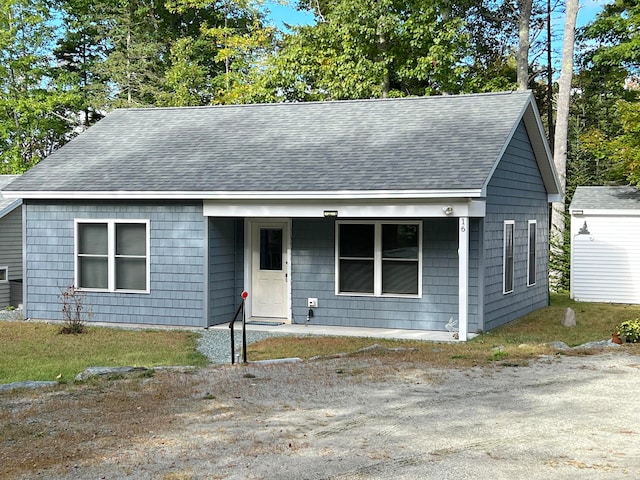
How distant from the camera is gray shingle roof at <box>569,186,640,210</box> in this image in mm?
21453

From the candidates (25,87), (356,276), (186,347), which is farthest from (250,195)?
(25,87)

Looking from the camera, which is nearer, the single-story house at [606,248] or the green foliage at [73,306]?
the green foliage at [73,306]

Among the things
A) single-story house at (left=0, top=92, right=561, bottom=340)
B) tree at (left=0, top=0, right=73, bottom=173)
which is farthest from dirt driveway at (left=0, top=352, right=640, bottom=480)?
tree at (left=0, top=0, right=73, bottom=173)

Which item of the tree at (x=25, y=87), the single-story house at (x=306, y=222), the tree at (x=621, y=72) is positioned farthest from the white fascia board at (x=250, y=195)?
the tree at (x=25, y=87)

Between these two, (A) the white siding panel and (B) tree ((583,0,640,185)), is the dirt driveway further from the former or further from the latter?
(B) tree ((583,0,640,185))

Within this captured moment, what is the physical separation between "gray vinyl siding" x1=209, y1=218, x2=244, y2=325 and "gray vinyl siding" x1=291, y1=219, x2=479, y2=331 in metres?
1.21

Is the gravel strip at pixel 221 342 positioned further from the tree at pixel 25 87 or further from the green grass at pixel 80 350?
the tree at pixel 25 87

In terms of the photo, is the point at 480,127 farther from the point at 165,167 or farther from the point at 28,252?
the point at 28,252

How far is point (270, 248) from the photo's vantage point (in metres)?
16.5

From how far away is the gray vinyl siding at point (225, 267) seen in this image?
15797mm

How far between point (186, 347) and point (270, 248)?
3846mm

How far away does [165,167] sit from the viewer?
16.5 meters

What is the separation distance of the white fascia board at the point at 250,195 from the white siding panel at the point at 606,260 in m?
9.44

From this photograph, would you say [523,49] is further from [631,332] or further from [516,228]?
[631,332]
